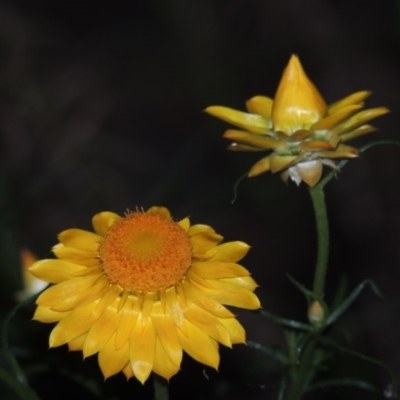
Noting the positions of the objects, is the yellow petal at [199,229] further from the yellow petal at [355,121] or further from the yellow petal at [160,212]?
the yellow petal at [355,121]

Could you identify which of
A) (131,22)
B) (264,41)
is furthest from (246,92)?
(131,22)

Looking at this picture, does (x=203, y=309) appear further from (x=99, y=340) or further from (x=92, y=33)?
(x=92, y=33)

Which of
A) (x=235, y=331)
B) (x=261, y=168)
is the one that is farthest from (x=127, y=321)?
(x=261, y=168)

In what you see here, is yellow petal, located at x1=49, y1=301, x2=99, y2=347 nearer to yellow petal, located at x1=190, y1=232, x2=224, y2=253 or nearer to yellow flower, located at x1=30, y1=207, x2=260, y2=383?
yellow flower, located at x1=30, y1=207, x2=260, y2=383

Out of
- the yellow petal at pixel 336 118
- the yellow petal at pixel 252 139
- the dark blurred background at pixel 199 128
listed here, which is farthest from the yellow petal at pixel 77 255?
the dark blurred background at pixel 199 128

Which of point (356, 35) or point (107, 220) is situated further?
point (356, 35)

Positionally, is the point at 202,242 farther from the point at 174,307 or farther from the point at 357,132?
the point at 357,132
